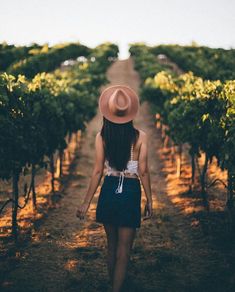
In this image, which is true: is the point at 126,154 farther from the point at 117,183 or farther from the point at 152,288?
the point at 152,288

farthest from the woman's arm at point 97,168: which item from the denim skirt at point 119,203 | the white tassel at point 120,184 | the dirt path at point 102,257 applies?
the dirt path at point 102,257

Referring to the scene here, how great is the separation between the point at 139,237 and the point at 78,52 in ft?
180

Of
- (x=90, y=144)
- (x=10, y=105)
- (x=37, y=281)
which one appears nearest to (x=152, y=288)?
(x=37, y=281)

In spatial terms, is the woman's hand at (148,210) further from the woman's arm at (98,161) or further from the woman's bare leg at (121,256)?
the woman's arm at (98,161)

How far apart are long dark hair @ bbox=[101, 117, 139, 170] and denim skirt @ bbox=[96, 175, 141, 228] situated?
23 centimetres

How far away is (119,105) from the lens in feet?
17.7

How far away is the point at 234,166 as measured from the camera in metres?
8.31

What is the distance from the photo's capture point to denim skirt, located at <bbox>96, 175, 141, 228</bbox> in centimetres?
538

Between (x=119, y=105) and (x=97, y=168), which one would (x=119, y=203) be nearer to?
(x=97, y=168)

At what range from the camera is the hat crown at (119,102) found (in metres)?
5.34

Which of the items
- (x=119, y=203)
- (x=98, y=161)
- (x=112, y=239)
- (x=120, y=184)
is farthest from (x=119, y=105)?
(x=112, y=239)

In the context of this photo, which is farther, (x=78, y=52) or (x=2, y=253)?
(x=78, y=52)

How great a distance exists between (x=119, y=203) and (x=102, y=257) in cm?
357

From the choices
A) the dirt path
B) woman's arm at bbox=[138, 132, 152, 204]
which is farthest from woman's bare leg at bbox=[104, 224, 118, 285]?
the dirt path
